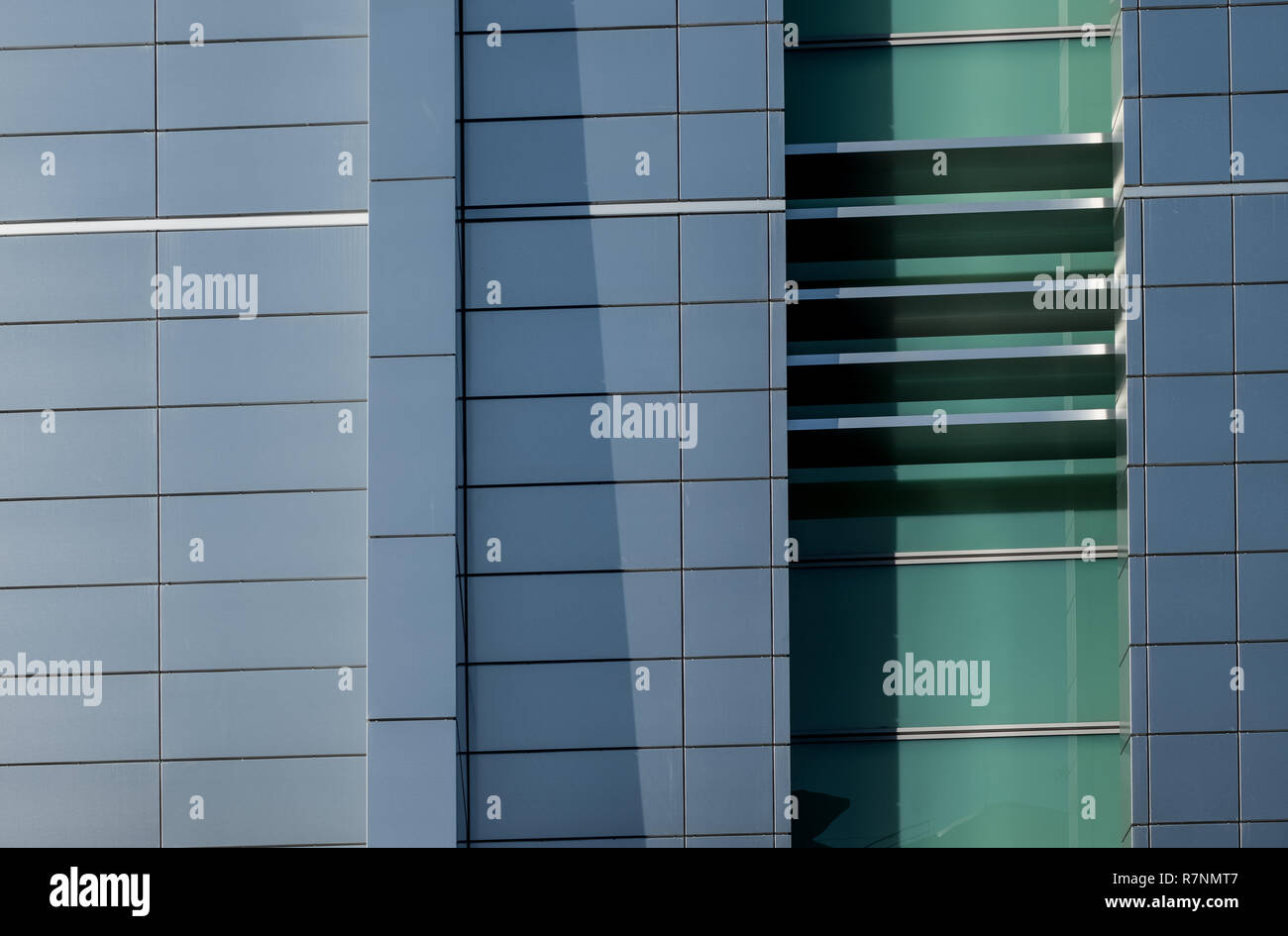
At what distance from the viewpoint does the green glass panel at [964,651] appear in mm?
8789

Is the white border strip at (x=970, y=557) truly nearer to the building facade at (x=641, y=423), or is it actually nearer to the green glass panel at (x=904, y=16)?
the building facade at (x=641, y=423)

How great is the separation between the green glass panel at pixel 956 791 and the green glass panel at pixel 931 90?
4.38 metres

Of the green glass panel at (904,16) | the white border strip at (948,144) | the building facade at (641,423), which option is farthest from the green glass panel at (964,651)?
the green glass panel at (904,16)

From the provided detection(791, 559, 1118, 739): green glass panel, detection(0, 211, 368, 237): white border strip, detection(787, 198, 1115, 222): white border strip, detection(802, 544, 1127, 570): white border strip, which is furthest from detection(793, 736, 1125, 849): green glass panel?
detection(0, 211, 368, 237): white border strip

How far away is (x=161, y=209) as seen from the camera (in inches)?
352

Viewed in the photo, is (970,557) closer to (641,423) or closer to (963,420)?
(963,420)

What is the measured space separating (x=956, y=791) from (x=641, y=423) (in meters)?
3.37

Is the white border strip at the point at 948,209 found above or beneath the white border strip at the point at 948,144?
beneath

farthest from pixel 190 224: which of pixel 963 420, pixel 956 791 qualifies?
pixel 956 791

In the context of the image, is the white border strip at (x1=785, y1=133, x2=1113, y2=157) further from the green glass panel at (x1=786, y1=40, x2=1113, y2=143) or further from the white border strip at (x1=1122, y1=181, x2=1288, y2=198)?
the white border strip at (x1=1122, y1=181, x2=1288, y2=198)

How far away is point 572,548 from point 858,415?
232 cm

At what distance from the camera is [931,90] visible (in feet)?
30.1

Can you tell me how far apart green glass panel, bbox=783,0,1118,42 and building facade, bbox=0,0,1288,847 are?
0.11 ft
